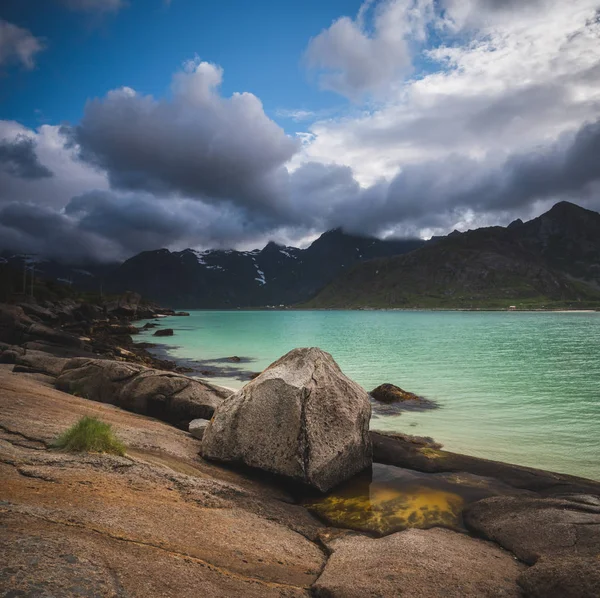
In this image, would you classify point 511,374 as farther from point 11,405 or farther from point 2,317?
point 2,317

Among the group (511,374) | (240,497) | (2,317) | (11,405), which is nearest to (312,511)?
(240,497)

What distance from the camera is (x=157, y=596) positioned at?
423cm

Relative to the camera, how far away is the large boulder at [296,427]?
10.2 metres

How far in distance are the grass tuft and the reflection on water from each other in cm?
490

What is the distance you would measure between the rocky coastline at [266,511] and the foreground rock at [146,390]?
162cm

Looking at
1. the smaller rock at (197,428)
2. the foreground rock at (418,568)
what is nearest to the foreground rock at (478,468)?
the foreground rock at (418,568)

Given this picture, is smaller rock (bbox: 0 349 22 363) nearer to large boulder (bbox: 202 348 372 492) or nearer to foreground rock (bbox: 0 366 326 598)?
foreground rock (bbox: 0 366 326 598)

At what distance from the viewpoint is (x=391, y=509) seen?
9469 millimetres

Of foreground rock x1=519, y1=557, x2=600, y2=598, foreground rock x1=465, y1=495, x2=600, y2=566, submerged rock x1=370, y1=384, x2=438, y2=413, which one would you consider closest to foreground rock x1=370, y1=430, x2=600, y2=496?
foreground rock x1=465, y1=495, x2=600, y2=566

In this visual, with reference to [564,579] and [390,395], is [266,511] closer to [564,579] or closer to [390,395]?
[564,579]

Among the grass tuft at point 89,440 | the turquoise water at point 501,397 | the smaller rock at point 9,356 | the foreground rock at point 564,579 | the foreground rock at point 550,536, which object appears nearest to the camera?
the foreground rock at point 564,579

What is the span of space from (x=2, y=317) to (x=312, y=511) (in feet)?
132

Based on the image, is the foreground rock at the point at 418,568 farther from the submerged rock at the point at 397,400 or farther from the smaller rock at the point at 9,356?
the smaller rock at the point at 9,356

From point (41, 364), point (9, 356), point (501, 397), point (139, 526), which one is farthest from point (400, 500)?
point (9, 356)
